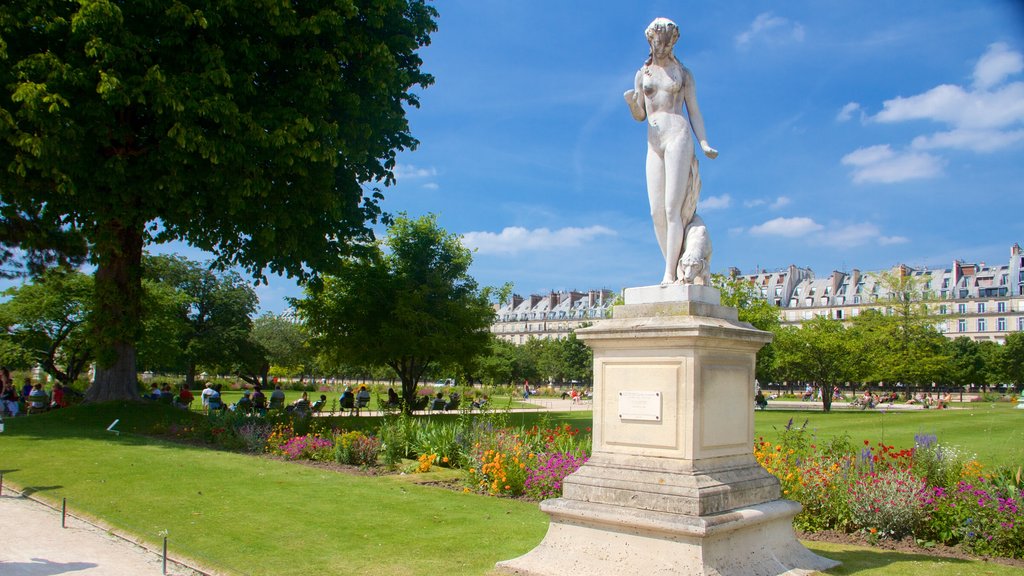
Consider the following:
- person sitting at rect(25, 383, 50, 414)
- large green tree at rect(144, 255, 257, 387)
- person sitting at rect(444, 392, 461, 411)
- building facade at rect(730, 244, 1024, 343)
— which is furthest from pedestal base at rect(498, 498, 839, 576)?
building facade at rect(730, 244, 1024, 343)

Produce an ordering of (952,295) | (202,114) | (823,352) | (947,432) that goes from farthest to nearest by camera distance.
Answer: (952,295), (823,352), (947,432), (202,114)

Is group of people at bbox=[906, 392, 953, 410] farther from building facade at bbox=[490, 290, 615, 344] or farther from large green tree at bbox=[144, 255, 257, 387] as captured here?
building facade at bbox=[490, 290, 615, 344]

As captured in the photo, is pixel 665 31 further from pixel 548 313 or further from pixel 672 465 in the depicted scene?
pixel 548 313

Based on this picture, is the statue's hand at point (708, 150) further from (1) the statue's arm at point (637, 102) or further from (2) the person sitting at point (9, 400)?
(2) the person sitting at point (9, 400)

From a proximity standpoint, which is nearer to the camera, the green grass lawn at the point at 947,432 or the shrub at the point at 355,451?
the shrub at the point at 355,451

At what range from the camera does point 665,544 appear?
605 centimetres

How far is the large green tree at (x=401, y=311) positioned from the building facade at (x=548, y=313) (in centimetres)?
9876

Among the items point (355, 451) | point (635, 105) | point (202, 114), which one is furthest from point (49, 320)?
point (635, 105)

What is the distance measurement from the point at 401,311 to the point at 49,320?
2122cm

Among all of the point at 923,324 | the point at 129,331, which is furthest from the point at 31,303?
the point at 923,324

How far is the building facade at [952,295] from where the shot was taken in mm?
97000

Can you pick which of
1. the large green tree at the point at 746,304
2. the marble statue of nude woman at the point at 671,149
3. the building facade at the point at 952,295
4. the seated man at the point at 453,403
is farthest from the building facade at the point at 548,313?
the marble statue of nude woman at the point at 671,149

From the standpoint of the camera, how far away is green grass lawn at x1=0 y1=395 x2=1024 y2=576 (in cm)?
749

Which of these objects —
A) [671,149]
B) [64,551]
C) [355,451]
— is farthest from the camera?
[355,451]
